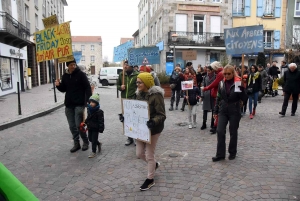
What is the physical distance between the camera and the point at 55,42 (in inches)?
250

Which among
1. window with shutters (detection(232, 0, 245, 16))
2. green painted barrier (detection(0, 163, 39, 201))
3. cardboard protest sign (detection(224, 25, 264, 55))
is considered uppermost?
window with shutters (detection(232, 0, 245, 16))

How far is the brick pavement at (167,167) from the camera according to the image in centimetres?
367

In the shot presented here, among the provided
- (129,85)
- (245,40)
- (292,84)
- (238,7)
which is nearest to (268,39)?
(238,7)

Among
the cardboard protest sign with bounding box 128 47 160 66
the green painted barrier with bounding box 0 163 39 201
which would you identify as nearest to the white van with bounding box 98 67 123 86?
the cardboard protest sign with bounding box 128 47 160 66

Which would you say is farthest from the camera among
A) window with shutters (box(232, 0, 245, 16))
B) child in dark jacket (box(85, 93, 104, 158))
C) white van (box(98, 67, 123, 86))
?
window with shutters (box(232, 0, 245, 16))

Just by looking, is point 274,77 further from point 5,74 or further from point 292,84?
point 5,74

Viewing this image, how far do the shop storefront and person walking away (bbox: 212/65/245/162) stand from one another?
1551cm

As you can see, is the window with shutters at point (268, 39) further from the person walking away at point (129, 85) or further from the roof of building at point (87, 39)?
the roof of building at point (87, 39)

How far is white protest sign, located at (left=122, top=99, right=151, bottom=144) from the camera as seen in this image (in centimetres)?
374

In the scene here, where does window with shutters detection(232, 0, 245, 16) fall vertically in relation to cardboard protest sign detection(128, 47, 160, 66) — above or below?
above

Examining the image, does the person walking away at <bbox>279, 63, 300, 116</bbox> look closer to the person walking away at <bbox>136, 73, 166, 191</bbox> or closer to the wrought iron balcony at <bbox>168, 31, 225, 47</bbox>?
the person walking away at <bbox>136, 73, 166, 191</bbox>

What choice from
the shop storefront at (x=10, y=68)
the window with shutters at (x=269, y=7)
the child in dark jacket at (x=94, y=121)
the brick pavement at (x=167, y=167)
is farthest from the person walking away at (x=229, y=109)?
the window with shutters at (x=269, y=7)

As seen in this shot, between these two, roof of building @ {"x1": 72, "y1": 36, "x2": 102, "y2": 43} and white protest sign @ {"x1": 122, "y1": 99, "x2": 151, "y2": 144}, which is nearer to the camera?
white protest sign @ {"x1": 122, "y1": 99, "x2": 151, "y2": 144}

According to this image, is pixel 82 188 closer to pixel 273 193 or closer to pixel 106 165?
pixel 106 165
